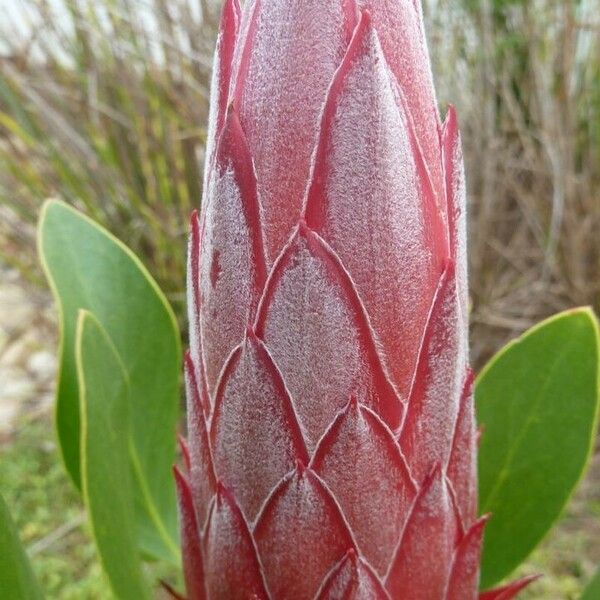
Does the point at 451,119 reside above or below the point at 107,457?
above

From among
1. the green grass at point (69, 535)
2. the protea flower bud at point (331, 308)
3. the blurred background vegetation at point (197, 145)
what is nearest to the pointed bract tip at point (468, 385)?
the protea flower bud at point (331, 308)

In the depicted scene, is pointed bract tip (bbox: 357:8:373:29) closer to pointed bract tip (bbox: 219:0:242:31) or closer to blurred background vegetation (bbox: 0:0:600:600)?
pointed bract tip (bbox: 219:0:242:31)

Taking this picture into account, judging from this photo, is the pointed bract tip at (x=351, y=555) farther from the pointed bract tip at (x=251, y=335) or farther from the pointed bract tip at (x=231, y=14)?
the pointed bract tip at (x=231, y=14)

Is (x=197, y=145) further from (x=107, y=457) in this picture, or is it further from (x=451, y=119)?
(x=451, y=119)

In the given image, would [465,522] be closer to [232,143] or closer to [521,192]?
[232,143]

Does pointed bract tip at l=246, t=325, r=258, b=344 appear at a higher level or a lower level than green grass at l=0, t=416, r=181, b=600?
higher

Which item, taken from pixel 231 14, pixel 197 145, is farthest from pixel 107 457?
pixel 197 145

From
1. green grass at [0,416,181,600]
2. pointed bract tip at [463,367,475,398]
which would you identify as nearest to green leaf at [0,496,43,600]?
pointed bract tip at [463,367,475,398]
